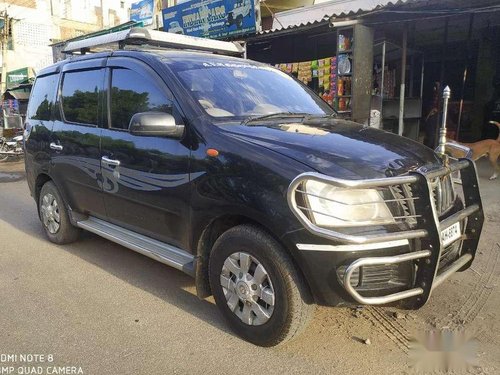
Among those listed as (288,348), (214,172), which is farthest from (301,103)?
(288,348)

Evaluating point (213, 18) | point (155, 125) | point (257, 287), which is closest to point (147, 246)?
point (155, 125)

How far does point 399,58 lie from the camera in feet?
33.3

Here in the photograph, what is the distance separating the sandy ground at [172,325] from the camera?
272 centimetres

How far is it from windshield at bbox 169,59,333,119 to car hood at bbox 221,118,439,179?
0.29m

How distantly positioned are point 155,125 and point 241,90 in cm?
86

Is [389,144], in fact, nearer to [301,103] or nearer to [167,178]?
[301,103]

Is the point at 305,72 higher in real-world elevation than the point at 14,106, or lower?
higher

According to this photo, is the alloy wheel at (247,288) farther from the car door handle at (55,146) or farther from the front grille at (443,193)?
the car door handle at (55,146)

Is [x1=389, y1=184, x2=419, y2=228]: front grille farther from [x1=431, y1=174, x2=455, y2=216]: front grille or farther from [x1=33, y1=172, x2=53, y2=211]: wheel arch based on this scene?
[x1=33, y1=172, x2=53, y2=211]: wheel arch

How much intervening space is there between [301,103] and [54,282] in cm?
278

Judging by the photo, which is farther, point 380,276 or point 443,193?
point 443,193

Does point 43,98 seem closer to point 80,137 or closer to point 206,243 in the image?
point 80,137

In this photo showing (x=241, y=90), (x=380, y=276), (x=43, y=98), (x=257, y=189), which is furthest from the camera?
(x=43, y=98)

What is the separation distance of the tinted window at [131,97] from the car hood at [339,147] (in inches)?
29.8
